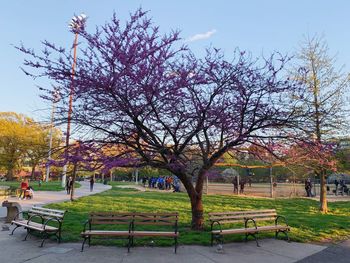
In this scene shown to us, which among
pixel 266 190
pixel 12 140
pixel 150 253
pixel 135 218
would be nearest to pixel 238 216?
pixel 135 218

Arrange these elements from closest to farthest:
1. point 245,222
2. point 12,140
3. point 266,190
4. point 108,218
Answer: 1. point 108,218
2. point 245,222
3. point 266,190
4. point 12,140

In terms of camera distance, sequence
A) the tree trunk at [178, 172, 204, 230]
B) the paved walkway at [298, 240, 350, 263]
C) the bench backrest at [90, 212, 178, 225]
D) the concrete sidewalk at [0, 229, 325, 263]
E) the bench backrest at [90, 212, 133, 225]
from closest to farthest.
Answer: the concrete sidewalk at [0, 229, 325, 263] < the paved walkway at [298, 240, 350, 263] < the bench backrest at [90, 212, 133, 225] < the bench backrest at [90, 212, 178, 225] < the tree trunk at [178, 172, 204, 230]

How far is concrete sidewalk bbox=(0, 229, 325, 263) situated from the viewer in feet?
23.0

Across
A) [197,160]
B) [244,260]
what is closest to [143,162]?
[197,160]

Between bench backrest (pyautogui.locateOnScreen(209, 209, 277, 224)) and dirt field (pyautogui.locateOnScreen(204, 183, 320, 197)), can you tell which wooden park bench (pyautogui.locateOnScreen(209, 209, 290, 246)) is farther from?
dirt field (pyautogui.locateOnScreen(204, 183, 320, 197))

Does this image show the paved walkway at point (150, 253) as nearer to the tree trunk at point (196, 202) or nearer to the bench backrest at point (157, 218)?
the bench backrest at point (157, 218)

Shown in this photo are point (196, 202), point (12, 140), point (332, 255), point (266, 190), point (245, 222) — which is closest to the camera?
point (332, 255)

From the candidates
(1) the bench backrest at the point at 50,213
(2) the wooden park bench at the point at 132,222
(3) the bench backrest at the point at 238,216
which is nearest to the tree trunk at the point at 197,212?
(3) the bench backrest at the point at 238,216

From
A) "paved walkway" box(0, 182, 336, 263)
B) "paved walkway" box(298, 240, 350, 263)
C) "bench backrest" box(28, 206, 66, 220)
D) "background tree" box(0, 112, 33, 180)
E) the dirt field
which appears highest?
"background tree" box(0, 112, 33, 180)

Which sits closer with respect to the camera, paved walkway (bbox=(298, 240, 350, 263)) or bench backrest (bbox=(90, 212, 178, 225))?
paved walkway (bbox=(298, 240, 350, 263))

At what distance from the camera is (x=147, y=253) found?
296 inches

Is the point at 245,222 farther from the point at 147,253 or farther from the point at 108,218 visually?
the point at 108,218

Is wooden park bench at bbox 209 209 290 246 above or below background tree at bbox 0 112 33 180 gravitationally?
below

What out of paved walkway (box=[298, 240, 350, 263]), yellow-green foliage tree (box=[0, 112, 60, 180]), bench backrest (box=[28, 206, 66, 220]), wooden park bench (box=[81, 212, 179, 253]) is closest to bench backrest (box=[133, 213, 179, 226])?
wooden park bench (box=[81, 212, 179, 253])
